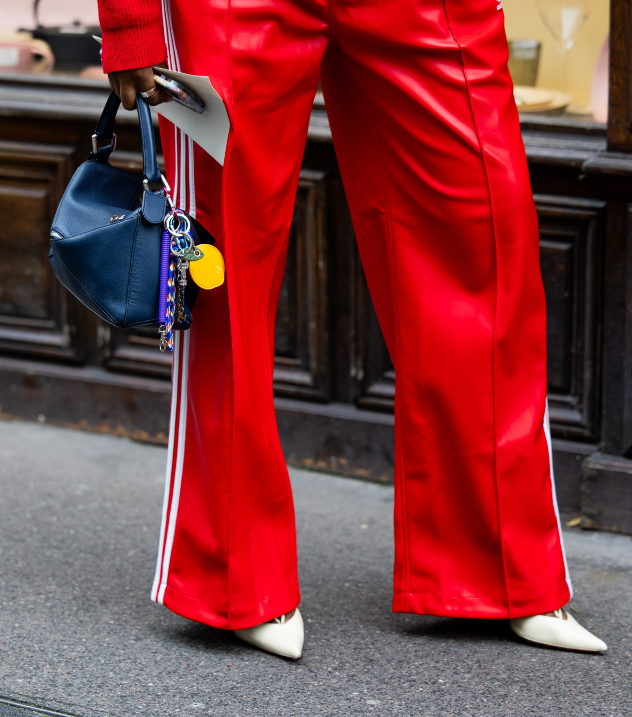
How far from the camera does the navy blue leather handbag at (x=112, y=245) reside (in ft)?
5.02

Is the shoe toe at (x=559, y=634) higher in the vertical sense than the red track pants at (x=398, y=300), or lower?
lower

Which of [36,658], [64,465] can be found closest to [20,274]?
[64,465]

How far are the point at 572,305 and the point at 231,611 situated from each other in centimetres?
110

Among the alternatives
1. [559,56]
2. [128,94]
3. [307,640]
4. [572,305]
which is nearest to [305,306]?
[572,305]

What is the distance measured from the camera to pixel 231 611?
69.0 inches

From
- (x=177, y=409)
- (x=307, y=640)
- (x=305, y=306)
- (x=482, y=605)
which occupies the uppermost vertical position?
(x=177, y=409)

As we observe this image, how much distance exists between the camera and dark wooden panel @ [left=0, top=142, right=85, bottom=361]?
115 inches

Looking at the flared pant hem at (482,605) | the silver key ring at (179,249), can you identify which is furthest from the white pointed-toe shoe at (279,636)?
the silver key ring at (179,249)

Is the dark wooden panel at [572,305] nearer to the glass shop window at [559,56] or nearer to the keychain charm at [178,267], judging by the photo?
the glass shop window at [559,56]

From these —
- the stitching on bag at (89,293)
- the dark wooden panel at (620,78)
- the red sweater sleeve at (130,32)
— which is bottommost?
the stitching on bag at (89,293)

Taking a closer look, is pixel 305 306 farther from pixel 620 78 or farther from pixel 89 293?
pixel 89 293

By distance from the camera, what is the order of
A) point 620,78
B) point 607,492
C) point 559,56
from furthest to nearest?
1. point 559,56
2. point 607,492
3. point 620,78

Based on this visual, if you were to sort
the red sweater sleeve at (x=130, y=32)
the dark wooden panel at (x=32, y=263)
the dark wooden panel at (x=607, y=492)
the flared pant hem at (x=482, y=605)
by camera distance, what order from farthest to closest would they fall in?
the dark wooden panel at (x=32, y=263), the dark wooden panel at (x=607, y=492), the flared pant hem at (x=482, y=605), the red sweater sleeve at (x=130, y=32)

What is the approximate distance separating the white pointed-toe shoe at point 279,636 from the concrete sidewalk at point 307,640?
0.03 meters
